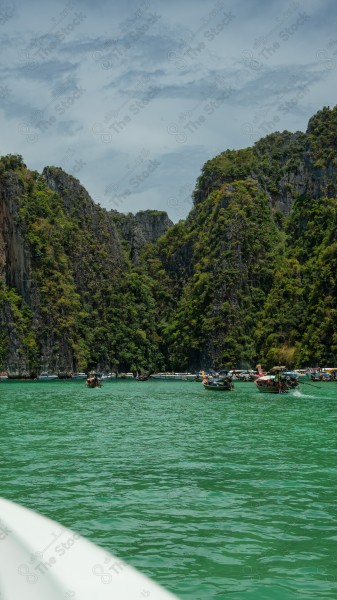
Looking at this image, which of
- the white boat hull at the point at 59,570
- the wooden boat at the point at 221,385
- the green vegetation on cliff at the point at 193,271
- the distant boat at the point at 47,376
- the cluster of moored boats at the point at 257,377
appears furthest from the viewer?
the green vegetation on cliff at the point at 193,271

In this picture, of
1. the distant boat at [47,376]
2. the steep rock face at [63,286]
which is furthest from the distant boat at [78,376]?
the steep rock face at [63,286]

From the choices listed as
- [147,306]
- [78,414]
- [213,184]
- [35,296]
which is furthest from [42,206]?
[78,414]

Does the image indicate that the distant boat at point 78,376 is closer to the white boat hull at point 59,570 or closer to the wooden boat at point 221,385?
the wooden boat at point 221,385

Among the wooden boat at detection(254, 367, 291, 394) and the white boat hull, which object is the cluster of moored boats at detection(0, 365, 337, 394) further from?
the white boat hull

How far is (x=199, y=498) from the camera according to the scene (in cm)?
1205

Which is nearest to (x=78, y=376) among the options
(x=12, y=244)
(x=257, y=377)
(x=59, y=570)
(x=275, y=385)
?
(x=12, y=244)

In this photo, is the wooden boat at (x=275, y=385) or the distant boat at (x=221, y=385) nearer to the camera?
the wooden boat at (x=275, y=385)

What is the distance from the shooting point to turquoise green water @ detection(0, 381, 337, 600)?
7703 millimetres

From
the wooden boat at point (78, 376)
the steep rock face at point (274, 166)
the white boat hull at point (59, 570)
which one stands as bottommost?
the wooden boat at point (78, 376)

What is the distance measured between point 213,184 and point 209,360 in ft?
185

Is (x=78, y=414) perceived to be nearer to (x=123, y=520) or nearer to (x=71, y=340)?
(x=123, y=520)

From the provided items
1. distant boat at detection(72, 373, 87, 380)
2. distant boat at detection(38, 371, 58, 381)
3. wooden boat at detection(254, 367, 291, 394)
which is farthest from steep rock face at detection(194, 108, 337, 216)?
wooden boat at detection(254, 367, 291, 394)

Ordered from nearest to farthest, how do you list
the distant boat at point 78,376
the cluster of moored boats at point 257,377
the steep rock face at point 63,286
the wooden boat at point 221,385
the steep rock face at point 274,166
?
the cluster of moored boats at point 257,377 < the wooden boat at point 221,385 < the distant boat at point 78,376 < the steep rock face at point 63,286 < the steep rock face at point 274,166

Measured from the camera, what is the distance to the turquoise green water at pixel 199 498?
7703 millimetres
